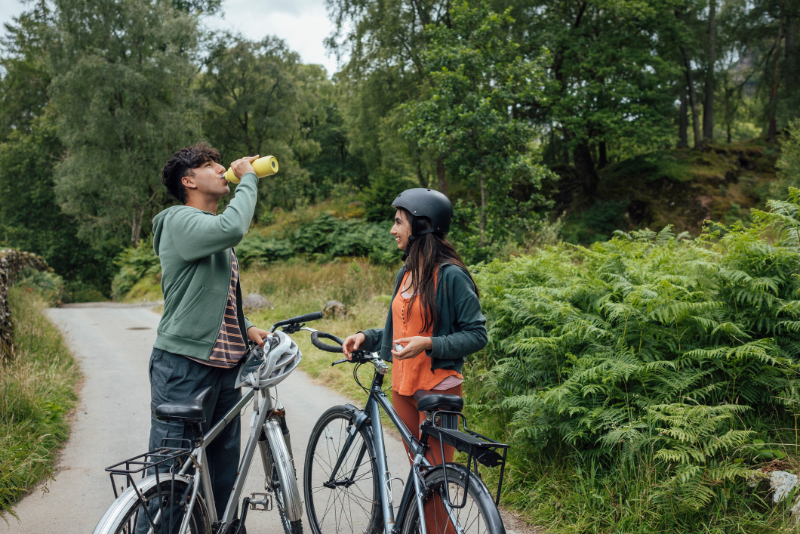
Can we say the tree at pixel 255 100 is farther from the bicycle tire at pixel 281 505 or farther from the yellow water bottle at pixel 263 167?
Answer: the bicycle tire at pixel 281 505

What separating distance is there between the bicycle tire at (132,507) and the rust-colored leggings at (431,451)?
96 centimetres

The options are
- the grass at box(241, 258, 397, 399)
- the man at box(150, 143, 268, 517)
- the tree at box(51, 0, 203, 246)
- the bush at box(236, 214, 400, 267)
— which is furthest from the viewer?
the tree at box(51, 0, 203, 246)

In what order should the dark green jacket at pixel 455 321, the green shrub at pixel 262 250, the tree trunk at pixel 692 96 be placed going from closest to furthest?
the dark green jacket at pixel 455 321 < the green shrub at pixel 262 250 < the tree trunk at pixel 692 96

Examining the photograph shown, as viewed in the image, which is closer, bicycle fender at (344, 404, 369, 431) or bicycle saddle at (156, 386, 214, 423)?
bicycle saddle at (156, 386, 214, 423)

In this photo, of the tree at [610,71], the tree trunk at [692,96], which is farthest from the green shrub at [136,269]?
the tree trunk at [692,96]

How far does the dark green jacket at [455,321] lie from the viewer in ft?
7.27

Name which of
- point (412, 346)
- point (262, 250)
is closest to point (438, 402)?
point (412, 346)

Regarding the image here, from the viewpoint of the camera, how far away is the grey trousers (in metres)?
2.38

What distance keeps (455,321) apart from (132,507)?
4.78 feet

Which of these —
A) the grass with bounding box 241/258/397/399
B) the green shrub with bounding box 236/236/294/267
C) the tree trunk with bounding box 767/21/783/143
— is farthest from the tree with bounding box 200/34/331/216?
the tree trunk with bounding box 767/21/783/143

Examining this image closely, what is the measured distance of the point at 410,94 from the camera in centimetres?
2317

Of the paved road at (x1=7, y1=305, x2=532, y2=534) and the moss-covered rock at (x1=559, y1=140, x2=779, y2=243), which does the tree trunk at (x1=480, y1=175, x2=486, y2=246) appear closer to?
the paved road at (x1=7, y1=305, x2=532, y2=534)

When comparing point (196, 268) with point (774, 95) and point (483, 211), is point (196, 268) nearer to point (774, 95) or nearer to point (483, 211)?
point (483, 211)

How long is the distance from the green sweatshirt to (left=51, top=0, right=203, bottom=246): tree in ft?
86.5
